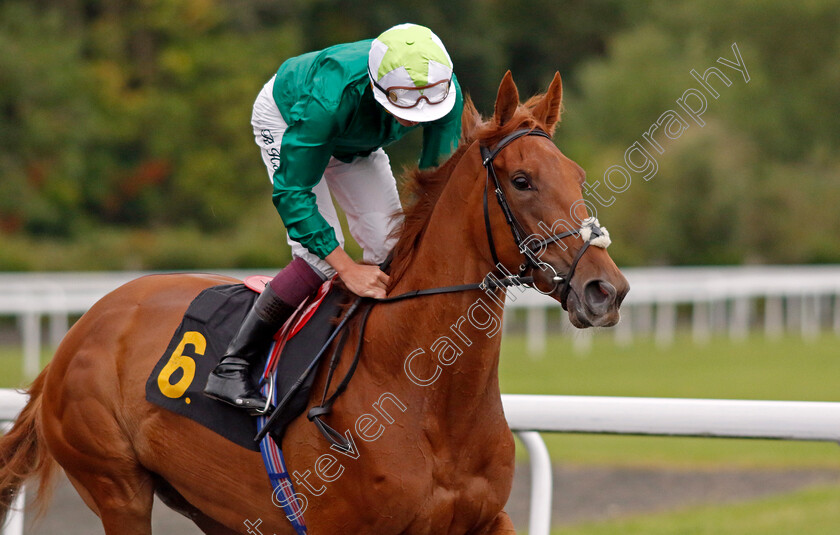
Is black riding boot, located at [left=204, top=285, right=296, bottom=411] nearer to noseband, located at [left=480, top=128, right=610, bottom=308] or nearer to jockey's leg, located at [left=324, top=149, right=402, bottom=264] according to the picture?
jockey's leg, located at [left=324, top=149, right=402, bottom=264]

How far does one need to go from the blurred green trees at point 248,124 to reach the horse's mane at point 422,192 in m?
17.7

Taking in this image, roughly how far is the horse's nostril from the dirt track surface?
11.5 ft

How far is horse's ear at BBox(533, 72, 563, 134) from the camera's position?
10.4 feet

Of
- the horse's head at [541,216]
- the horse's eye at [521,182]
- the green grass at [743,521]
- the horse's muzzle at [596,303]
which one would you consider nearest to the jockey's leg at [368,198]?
the horse's head at [541,216]

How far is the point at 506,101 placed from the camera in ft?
10.2

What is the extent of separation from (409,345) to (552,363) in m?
9.75

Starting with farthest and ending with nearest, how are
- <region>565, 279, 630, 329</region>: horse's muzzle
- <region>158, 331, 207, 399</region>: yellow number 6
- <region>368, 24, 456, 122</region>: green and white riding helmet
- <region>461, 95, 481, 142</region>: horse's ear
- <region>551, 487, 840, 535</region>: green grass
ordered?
<region>551, 487, 840, 535</region>: green grass → <region>158, 331, 207, 399</region>: yellow number 6 → <region>461, 95, 481, 142</region>: horse's ear → <region>368, 24, 456, 122</region>: green and white riding helmet → <region>565, 279, 630, 329</region>: horse's muzzle

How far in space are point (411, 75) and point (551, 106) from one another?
1.46ft

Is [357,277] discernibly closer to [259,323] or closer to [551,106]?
[259,323]

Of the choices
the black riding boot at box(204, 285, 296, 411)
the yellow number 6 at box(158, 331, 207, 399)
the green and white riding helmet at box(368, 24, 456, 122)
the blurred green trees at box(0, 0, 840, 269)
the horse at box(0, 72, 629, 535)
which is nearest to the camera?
the horse at box(0, 72, 629, 535)

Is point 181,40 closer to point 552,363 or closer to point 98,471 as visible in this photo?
point 552,363

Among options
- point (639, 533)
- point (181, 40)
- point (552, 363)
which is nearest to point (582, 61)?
point (181, 40)

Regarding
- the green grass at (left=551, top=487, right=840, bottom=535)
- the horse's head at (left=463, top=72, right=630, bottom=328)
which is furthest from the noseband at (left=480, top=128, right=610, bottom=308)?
the green grass at (left=551, top=487, right=840, bottom=535)

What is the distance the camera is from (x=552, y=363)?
42.0 feet
